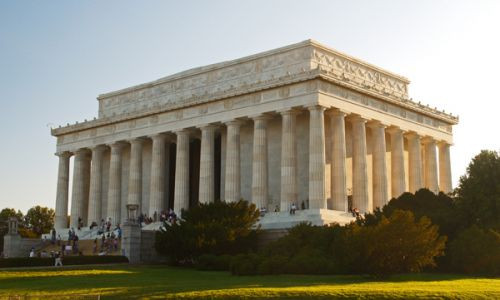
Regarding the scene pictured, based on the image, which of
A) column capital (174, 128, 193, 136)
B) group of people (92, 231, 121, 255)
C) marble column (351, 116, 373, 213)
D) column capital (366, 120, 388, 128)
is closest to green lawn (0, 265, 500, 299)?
group of people (92, 231, 121, 255)

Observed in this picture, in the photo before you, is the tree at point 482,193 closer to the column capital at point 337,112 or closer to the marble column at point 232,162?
the column capital at point 337,112

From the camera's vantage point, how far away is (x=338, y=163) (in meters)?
65.9

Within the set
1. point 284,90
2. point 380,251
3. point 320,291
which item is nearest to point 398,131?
point 284,90

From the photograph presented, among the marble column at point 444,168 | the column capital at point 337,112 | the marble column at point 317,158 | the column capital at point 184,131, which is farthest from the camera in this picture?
the marble column at point 444,168

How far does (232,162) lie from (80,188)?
26609mm

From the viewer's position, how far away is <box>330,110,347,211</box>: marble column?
214 feet

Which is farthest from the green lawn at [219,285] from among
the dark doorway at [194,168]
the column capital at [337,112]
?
the dark doorway at [194,168]

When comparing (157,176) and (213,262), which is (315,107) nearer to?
(213,262)

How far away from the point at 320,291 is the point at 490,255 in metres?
17.6

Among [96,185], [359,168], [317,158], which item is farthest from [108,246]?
[359,168]

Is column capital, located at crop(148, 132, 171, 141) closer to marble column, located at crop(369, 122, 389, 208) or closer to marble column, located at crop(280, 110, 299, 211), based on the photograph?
marble column, located at crop(280, 110, 299, 211)

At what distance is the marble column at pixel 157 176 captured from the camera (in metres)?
77.5

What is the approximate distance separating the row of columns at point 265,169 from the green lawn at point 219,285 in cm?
2242

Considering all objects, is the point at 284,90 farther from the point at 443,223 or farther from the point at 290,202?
the point at 443,223
